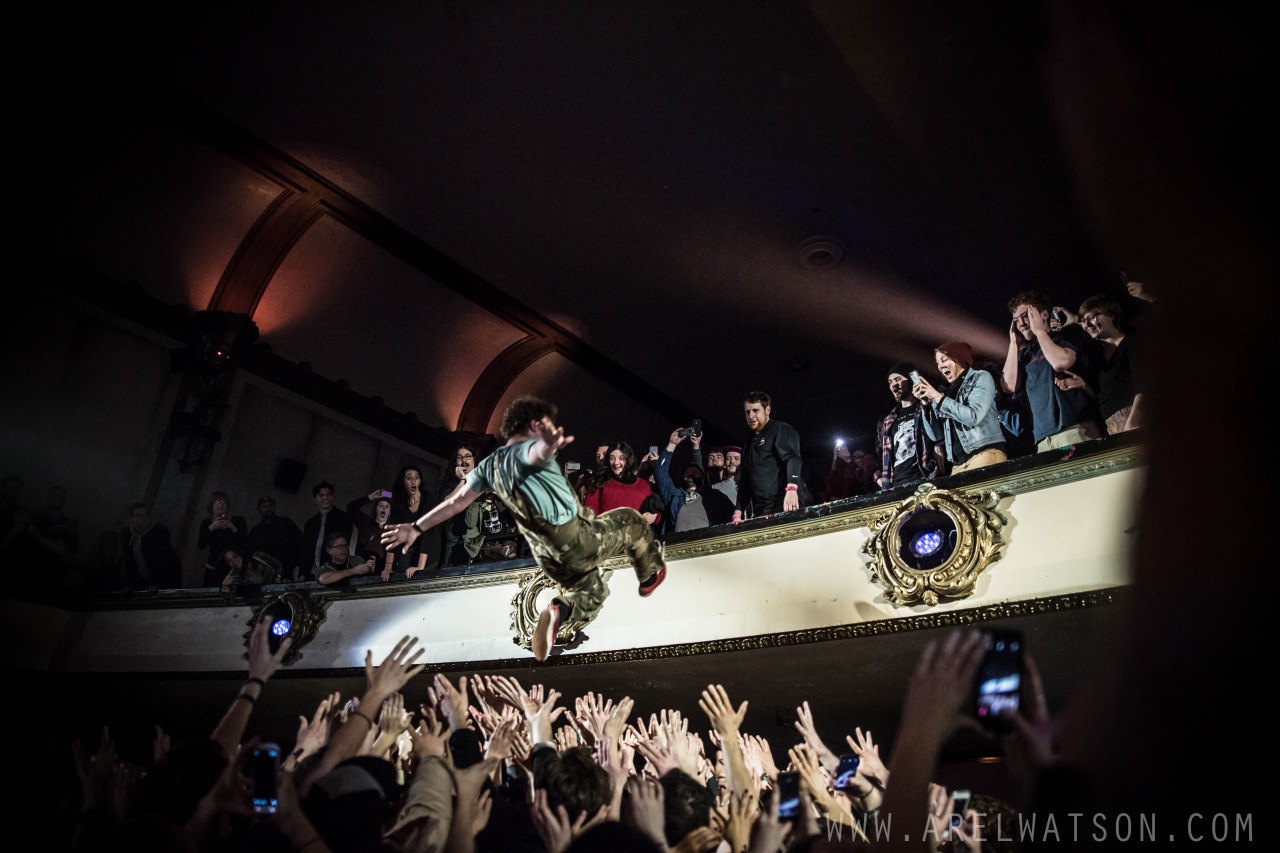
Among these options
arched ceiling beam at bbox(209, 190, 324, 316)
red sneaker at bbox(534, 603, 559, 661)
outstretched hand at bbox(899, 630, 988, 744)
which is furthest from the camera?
arched ceiling beam at bbox(209, 190, 324, 316)

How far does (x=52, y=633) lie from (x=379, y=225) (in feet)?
17.6

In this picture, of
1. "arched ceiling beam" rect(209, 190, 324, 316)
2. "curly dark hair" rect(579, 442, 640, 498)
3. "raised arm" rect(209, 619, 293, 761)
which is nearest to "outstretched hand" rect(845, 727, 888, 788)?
"raised arm" rect(209, 619, 293, 761)

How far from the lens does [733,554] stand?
18.0 ft

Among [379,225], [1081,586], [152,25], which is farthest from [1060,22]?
[379,225]

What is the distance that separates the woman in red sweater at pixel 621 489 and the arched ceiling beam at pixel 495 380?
485cm

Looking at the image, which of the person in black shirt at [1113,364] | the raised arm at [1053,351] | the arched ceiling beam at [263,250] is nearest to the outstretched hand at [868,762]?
the person in black shirt at [1113,364]

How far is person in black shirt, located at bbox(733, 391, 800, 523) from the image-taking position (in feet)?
19.7

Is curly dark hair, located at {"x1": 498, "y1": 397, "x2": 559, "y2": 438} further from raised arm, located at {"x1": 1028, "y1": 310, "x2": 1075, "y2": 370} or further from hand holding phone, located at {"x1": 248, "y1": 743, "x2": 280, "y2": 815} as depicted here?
→ raised arm, located at {"x1": 1028, "y1": 310, "x2": 1075, "y2": 370}

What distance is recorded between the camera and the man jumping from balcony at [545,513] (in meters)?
3.91

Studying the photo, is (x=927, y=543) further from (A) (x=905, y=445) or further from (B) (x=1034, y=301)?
(B) (x=1034, y=301)

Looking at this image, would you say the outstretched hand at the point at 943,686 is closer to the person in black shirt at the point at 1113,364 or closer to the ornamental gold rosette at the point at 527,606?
the person in black shirt at the point at 1113,364

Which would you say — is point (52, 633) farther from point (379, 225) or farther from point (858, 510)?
point (858, 510)

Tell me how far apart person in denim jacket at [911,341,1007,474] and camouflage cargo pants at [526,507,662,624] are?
78.2 inches

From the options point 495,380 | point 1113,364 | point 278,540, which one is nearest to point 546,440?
point 1113,364
